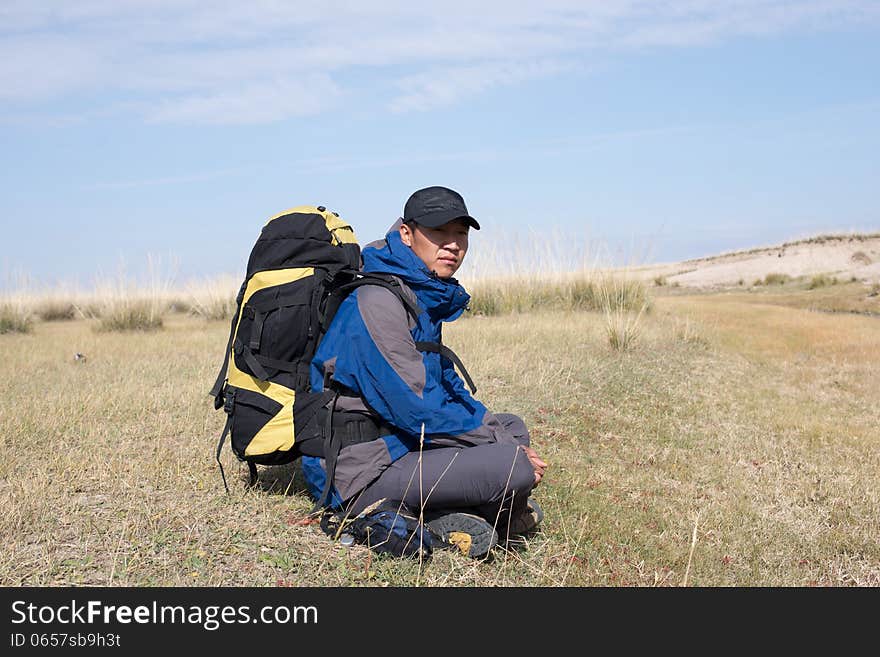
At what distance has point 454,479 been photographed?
136 inches

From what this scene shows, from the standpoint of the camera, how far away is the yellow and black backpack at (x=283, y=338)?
3643 millimetres

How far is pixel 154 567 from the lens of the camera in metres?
3.32

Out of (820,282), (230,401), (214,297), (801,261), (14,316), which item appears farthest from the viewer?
(801,261)

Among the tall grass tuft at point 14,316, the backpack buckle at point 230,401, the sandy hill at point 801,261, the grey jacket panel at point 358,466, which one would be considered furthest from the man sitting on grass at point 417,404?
the sandy hill at point 801,261

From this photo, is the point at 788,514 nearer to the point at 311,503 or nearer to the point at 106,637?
the point at 311,503

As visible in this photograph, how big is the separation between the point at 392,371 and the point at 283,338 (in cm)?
65

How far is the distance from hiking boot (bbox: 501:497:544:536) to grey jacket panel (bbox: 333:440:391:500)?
0.78 m

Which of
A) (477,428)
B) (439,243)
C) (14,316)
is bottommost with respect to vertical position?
(14,316)

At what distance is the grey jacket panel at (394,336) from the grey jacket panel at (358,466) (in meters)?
0.40

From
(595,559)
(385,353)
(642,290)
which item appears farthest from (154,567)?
(642,290)

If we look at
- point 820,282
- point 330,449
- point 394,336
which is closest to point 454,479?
point 330,449

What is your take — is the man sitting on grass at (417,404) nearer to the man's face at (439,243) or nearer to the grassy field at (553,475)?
the man's face at (439,243)

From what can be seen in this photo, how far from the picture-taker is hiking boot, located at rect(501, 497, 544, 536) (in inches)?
153

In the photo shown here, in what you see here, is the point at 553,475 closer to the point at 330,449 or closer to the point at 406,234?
the point at 330,449
